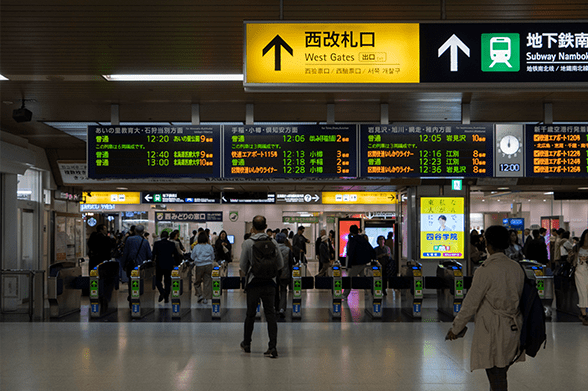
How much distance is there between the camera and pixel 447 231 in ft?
42.0

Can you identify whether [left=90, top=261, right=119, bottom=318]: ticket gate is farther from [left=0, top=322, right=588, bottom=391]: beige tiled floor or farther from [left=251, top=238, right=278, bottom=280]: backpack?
[left=251, top=238, right=278, bottom=280]: backpack

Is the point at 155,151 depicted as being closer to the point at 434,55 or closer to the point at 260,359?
the point at 260,359

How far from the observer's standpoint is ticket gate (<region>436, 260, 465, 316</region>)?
32.4 ft

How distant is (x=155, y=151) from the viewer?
7633 mm

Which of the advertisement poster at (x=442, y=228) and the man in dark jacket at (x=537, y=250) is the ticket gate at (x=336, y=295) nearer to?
the advertisement poster at (x=442, y=228)

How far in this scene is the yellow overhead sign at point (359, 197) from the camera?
1855 centimetres

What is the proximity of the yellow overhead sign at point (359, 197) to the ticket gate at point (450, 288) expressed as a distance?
25.2 ft

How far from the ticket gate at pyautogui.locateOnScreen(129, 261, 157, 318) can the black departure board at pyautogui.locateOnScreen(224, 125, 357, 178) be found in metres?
3.27

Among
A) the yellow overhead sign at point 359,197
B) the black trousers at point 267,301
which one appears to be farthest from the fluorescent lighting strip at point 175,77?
the yellow overhead sign at point 359,197

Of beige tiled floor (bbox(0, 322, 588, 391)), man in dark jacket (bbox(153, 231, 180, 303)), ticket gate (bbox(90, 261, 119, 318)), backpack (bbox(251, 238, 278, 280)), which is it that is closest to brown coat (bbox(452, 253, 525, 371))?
beige tiled floor (bbox(0, 322, 588, 391))

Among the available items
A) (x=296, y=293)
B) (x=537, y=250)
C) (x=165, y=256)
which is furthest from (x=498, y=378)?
(x=537, y=250)

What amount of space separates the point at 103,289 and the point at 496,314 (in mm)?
8131

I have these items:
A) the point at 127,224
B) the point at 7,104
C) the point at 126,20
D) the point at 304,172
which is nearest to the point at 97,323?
the point at 7,104

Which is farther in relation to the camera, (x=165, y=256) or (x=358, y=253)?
(x=358, y=253)
